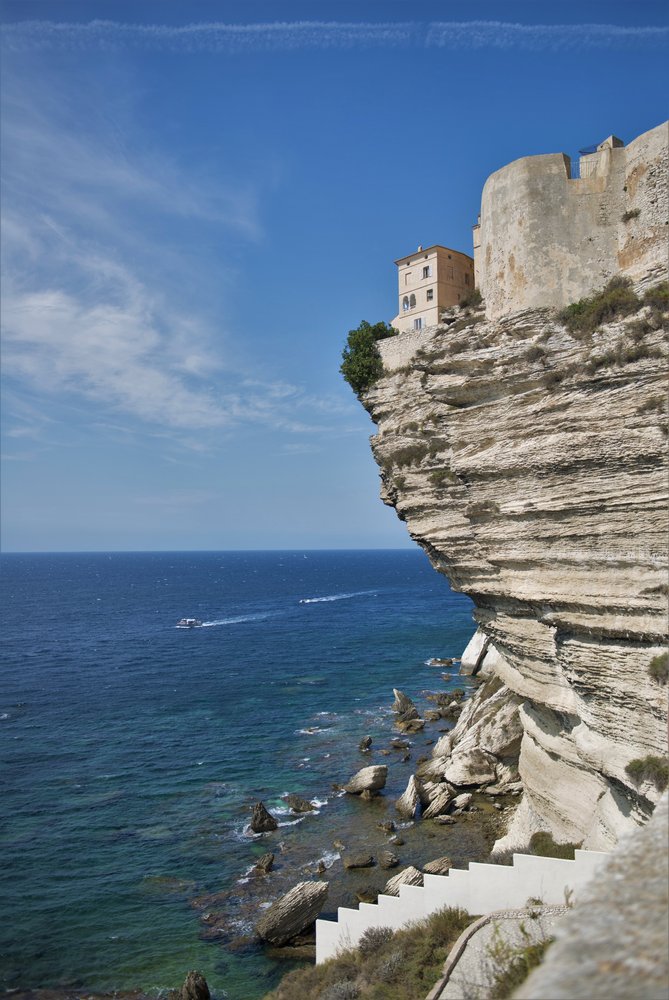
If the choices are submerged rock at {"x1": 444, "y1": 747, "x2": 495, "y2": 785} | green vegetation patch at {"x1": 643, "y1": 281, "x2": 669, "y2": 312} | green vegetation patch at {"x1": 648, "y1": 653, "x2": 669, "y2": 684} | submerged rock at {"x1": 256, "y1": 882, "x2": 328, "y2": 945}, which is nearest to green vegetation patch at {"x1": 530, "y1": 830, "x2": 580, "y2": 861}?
green vegetation patch at {"x1": 648, "y1": 653, "x2": 669, "y2": 684}

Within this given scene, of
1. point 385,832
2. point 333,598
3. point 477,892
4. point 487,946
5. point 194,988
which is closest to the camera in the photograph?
point 487,946

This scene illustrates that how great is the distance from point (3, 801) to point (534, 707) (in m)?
30.1

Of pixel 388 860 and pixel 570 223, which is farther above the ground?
pixel 570 223

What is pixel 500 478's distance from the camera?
2291cm

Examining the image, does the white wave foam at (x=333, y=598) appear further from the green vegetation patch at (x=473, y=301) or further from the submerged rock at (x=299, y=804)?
the green vegetation patch at (x=473, y=301)

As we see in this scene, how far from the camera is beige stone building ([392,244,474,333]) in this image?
96.2ft

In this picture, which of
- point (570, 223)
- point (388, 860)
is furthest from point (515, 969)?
point (570, 223)

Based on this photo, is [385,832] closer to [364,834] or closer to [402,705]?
[364,834]

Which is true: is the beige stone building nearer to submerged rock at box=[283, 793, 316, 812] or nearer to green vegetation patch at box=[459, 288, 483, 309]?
green vegetation patch at box=[459, 288, 483, 309]

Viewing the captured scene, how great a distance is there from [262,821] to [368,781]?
6.67 metres

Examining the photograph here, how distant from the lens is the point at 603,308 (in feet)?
70.4

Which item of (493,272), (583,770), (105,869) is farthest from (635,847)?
(105,869)

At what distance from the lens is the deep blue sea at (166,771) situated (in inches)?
1021

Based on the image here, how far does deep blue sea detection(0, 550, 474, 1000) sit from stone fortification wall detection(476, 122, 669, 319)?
2622 cm
